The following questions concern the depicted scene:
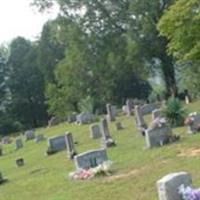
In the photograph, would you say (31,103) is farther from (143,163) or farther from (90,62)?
(143,163)

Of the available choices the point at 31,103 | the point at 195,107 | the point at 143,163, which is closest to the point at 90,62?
the point at 195,107

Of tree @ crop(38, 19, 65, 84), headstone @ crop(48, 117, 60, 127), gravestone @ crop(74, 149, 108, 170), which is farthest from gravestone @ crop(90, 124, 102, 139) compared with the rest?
tree @ crop(38, 19, 65, 84)

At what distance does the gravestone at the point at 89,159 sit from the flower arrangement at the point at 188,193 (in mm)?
8382

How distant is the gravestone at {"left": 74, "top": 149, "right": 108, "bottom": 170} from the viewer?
18062mm

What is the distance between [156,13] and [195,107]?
11460 millimetres

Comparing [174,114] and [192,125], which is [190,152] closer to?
[192,125]

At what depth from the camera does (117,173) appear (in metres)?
17.1

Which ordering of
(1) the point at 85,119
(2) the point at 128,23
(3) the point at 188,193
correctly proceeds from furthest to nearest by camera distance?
(2) the point at 128,23 → (1) the point at 85,119 → (3) the point at 188,193

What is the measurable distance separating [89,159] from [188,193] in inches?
351

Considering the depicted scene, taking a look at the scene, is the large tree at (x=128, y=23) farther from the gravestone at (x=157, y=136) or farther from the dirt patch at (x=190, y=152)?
the dirt patch at (x=190, y=152)

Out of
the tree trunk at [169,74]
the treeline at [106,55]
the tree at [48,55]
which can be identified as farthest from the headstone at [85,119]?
the tree at [48,55]

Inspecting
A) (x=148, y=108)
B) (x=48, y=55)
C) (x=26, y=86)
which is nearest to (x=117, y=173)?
(x=148, y=108)

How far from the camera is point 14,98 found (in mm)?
73750

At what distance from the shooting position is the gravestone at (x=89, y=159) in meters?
18.1
